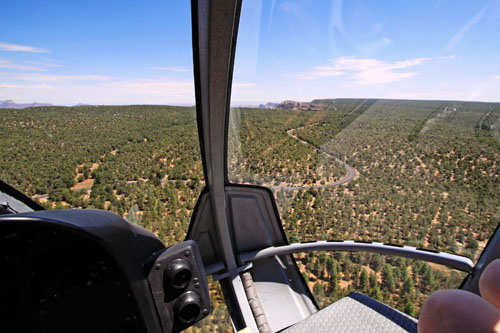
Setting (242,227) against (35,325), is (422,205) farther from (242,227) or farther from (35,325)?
(35,325)

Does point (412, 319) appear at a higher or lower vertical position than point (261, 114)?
lower

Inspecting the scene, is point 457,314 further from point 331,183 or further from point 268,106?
point 331,183

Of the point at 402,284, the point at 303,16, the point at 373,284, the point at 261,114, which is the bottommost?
the point at 373,284

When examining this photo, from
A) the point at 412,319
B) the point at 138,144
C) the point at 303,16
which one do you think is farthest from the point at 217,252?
the point at 303,16

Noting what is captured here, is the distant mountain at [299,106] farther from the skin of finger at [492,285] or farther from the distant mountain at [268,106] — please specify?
the skin of finger at [492,285]

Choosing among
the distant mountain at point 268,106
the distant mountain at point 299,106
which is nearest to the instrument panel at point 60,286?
the distant mountain at point 268,106

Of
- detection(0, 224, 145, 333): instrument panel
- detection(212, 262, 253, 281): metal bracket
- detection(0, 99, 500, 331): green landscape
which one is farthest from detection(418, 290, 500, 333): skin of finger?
detection(212, 262, 253, 281): metal bracket
